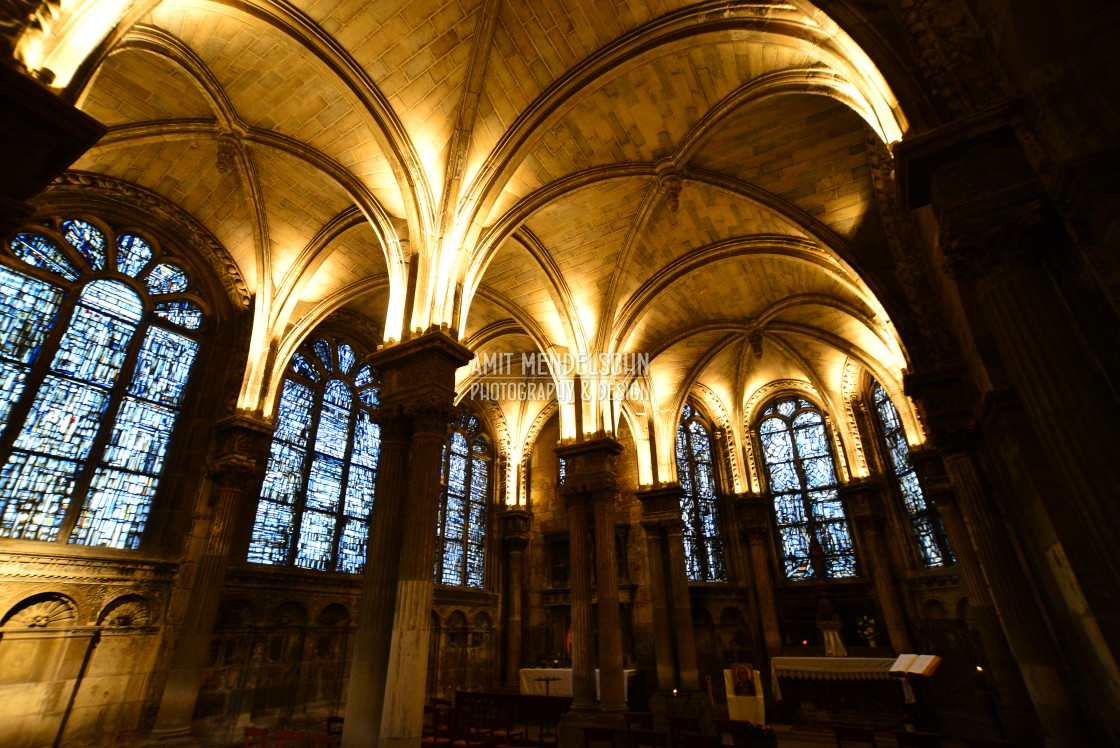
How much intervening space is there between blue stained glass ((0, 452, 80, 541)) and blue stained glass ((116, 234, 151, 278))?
3.61m

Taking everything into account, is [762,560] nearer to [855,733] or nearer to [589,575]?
[589,575]

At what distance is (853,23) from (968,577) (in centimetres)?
870

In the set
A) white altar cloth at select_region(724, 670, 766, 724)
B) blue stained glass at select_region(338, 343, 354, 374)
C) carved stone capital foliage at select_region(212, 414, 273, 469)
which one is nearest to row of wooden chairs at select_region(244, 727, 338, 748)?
carved stone capital foliage at select_region(212, 414, 273, 469)

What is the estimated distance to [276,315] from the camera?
1143 cm

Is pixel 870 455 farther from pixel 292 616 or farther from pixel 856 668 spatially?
pixel 292 616

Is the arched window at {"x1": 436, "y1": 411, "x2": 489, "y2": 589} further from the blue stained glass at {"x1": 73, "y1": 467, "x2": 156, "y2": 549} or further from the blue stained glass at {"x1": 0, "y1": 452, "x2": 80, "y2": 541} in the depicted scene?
the blue stained glass at {"x1": 0, "y1": 452, "x2": 80, "y2": 541}

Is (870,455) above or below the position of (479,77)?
below

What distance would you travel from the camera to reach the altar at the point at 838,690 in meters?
10.7

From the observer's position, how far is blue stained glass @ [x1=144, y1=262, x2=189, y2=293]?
1043 cm

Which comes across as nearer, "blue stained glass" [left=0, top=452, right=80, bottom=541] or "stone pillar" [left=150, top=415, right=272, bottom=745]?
"blue stained glass" [left=0, top=452, right=80, bottom=541]

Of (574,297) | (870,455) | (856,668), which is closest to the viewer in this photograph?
(856,668)

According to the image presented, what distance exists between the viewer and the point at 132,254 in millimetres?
10227

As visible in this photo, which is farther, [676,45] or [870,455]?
[870,455]

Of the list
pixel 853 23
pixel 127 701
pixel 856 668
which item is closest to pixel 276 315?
pixel 127 701
